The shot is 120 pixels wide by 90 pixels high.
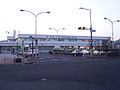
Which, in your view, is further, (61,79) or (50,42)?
(50,42)

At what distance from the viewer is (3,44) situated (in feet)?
324

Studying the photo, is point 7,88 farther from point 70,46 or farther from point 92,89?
point 70,46

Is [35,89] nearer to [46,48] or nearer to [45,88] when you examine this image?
[45,88]

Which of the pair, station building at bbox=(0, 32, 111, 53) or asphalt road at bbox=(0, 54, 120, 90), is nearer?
asphalt road at bbox=(0, 54, 120, 90)

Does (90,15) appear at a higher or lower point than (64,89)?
higher

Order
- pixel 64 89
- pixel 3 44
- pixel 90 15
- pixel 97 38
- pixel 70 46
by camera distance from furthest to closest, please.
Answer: pixel 97 38
pixel 70 46
pixel 3 44
pixel 90 15
pixel 64 89

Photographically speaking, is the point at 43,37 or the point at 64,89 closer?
the point at 64,89

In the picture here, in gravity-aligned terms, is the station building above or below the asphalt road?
above

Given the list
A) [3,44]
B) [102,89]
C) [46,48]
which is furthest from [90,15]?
[46,48]

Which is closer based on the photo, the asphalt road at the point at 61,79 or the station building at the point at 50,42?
the asphalt road at the point at 61,79

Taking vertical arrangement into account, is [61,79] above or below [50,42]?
below

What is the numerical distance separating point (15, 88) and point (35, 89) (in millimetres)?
1106

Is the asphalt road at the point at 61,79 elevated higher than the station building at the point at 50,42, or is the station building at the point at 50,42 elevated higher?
the station building at the point at 50,42

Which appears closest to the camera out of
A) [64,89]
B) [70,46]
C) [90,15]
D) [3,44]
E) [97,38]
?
[64,89]
